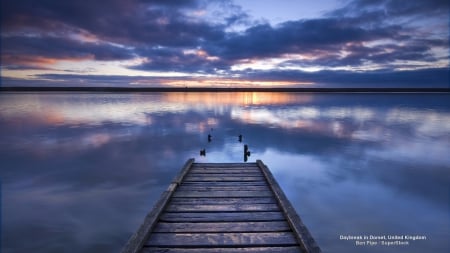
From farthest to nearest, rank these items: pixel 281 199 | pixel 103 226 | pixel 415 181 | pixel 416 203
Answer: pixel 415 181
pixel 416 203
pixel 103 226
pixel 281 199

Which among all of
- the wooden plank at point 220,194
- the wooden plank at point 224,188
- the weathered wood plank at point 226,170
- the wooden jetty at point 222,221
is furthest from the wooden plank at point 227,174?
the wooden plank at point 220,194

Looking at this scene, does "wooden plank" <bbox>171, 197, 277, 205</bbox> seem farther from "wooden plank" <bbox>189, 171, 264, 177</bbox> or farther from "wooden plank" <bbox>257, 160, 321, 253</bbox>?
"wooden plank" <bbox>189, 171, 264, 177</bbox>

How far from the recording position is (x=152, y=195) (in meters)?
9.62

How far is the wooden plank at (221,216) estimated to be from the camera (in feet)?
16.7

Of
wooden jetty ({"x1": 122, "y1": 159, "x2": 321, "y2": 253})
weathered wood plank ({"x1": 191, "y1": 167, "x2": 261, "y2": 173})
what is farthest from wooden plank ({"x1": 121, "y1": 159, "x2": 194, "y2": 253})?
weathered wood plank ({"x1": 191, "y1": 167, "x2": 261, "y2": 173})

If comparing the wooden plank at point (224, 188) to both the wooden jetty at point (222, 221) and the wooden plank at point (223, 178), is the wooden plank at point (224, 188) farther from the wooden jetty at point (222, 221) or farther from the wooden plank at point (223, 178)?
the wooden plank at point (223, 178)

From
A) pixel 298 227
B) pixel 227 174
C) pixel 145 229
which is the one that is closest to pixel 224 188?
pixel 227 174

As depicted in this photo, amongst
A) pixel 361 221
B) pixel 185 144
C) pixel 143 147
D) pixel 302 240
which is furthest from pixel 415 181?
pixel 143 147

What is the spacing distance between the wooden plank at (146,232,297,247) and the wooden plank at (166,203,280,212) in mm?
1002

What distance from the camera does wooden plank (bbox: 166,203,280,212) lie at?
18.2 ft

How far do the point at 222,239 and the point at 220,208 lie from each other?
1.25 meters

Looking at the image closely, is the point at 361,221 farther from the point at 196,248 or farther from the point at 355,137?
the point at 355,137

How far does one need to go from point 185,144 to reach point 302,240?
15662mm

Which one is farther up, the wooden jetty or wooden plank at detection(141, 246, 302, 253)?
the wooden jetty
